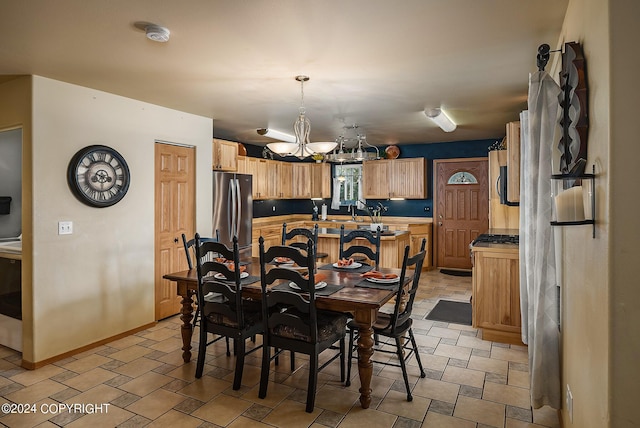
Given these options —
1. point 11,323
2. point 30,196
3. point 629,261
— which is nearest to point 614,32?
point 629,261

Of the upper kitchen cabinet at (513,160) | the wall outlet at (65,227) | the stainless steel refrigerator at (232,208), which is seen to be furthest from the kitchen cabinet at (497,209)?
the wall outlet at (65,227)

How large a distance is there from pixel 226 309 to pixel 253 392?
63 centimetres

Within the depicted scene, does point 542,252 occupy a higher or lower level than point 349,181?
lower

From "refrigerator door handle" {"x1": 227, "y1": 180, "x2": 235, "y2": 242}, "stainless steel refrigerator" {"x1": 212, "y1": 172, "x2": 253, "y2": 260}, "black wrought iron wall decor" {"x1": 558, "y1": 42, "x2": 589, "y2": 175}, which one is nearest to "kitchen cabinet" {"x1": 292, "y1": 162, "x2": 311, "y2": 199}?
"stainless steel refrigerator" {"x1": 212, "y1": 172, "x2": 253, "y2": 260}

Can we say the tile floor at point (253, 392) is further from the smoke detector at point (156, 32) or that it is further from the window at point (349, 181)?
the window at point (349, 181)

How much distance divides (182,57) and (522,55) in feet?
8.05

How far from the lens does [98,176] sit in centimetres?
376

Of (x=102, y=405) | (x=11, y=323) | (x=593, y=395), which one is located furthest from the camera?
(x=11, y=323)

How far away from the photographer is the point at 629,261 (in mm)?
1263

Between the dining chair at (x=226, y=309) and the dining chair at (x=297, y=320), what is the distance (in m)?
0.22

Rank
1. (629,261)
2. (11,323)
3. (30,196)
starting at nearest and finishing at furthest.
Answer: (629,261), (30,196), (11,323)

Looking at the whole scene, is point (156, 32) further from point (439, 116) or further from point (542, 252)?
point (439, 116)

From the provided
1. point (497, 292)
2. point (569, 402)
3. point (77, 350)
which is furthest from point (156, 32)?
point (497, 292)

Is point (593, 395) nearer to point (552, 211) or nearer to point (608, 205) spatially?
point (608, 205)
